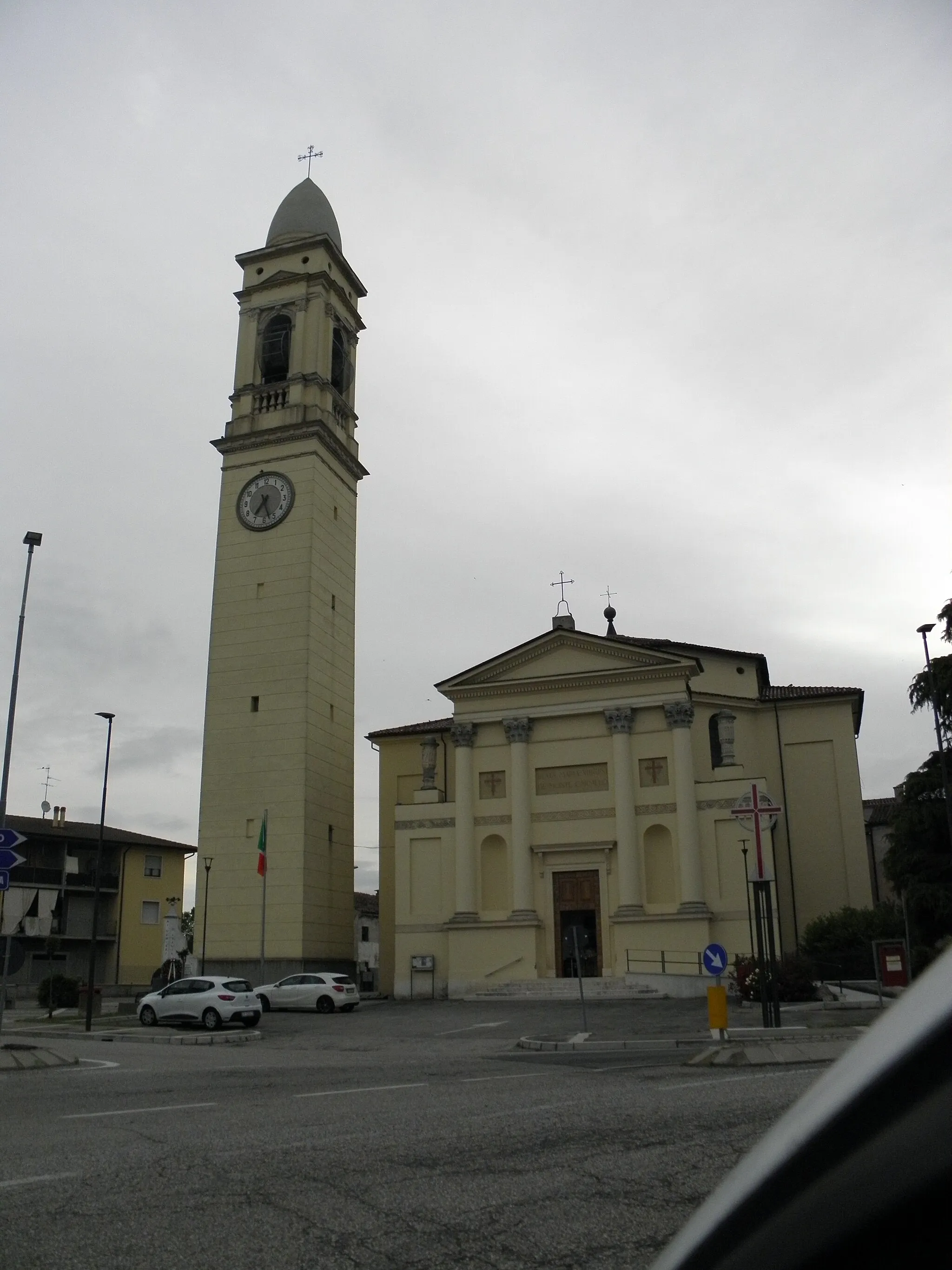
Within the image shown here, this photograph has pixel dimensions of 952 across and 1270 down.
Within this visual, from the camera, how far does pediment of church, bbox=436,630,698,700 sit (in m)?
42.4

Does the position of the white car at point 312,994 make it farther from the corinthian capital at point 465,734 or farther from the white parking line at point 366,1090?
the white parking line at point 366,1090

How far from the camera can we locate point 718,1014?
690 inches

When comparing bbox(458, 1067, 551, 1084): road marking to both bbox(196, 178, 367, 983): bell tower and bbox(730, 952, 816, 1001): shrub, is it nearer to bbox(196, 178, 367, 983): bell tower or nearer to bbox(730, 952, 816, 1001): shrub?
bbox(730, 952, 816, 1001): shrub

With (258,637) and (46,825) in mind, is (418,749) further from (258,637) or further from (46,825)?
(46,825)

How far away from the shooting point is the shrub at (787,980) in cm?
2828

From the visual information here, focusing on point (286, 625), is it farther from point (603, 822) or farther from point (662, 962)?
point (662, 962)

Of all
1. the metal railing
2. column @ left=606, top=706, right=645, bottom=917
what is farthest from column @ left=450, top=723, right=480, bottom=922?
the metal railing

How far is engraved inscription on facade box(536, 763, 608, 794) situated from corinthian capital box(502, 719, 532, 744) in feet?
4.58

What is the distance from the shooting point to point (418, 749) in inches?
1955

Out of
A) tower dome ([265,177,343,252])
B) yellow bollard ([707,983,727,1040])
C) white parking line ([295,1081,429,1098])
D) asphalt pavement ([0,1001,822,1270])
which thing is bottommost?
white parking line ([295,1081,429,1098])

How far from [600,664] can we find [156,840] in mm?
37934

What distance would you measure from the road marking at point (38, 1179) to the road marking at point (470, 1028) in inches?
771

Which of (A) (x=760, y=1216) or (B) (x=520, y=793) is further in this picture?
(B) (x=520, y=793)

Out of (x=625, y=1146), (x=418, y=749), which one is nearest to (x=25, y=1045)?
(x=625, y=1146)
